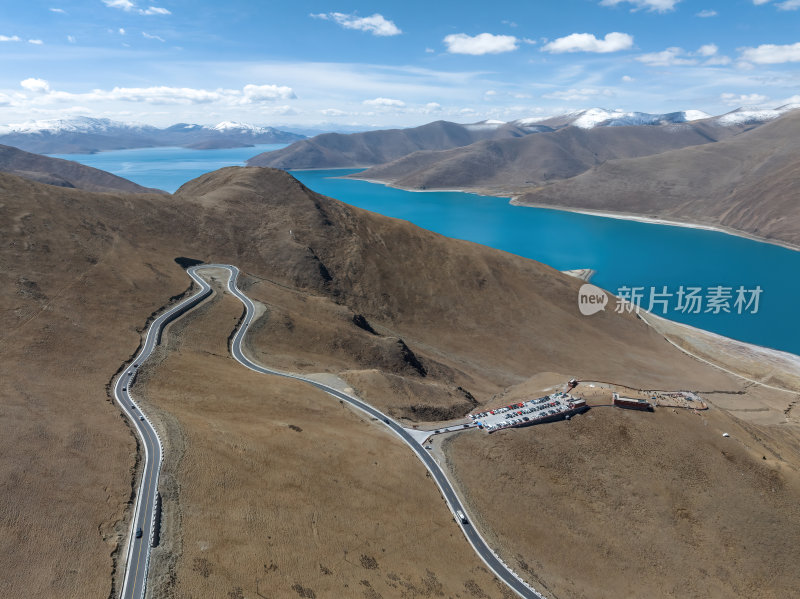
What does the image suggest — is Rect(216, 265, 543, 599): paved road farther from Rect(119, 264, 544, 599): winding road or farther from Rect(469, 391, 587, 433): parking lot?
Rect(469, 391, 587, 433): parking lot

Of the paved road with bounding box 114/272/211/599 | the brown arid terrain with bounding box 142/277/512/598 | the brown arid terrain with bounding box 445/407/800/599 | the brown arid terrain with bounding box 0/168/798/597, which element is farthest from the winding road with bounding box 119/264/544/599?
the brown arid terrain with bounding box 445/407/800/599

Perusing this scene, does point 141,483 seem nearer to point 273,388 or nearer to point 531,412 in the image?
point 273,388

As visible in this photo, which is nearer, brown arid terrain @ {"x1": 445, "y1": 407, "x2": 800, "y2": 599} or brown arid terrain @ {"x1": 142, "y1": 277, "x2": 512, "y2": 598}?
brown arid terrain @ {"x1": 142, "y1": 277, "x2": 512, "y2": 598}

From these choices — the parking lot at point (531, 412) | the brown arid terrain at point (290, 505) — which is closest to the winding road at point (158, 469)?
the brown arid terrain at point (290, 505)

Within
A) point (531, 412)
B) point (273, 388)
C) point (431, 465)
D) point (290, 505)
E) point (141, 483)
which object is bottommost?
point (431, 465)

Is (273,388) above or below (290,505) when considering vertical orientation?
above

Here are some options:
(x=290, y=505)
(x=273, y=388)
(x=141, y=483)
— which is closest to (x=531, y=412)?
(x=290, y=505)
